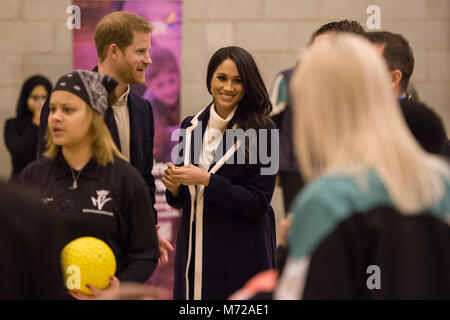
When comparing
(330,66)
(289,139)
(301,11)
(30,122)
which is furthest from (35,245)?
(301,11)

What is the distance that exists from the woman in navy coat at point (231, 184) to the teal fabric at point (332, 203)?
181 centimetres

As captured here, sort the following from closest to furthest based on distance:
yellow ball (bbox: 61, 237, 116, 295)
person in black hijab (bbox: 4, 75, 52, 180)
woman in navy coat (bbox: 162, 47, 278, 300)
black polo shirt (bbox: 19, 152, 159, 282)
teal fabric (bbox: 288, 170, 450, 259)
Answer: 1. teal fabric (bbox: 288, 170, 450, 259)
2. yellow ball (bbox: 61, 237, 116, 295)
3. black polo shirt (bbox: 19, 152, 159, 282)
4. woman in navy coat (bbox: 162, 47, 278, 300)
5. person in black hijab (bbox: 4, 75, 52, 180)

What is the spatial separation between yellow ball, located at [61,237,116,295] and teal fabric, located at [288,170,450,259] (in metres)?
0.99

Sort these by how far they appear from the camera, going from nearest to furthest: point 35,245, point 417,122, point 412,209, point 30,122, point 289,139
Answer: point 35,245, point 412,209, point 417,122, point 289,139, point 30,122

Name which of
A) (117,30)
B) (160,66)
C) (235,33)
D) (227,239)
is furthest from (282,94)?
(235,33)

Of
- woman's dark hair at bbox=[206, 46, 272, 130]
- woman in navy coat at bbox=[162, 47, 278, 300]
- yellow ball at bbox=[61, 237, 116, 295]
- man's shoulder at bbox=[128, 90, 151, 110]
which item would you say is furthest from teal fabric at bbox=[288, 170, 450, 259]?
man's shoulder at bbox=[128, 90, 151, 110]

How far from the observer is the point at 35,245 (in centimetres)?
124

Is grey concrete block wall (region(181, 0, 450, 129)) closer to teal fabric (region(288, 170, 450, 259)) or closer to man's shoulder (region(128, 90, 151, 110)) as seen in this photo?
man's shoulder (region(128, 90, 151, 110))

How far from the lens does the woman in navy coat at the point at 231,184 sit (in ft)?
11.1

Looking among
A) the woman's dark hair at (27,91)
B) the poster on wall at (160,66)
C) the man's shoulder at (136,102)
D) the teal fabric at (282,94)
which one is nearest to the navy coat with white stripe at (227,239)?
the man's shoulder at (136,102)

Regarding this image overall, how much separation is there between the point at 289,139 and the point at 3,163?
3.78 meters

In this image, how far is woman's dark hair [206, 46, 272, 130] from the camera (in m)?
3.41
